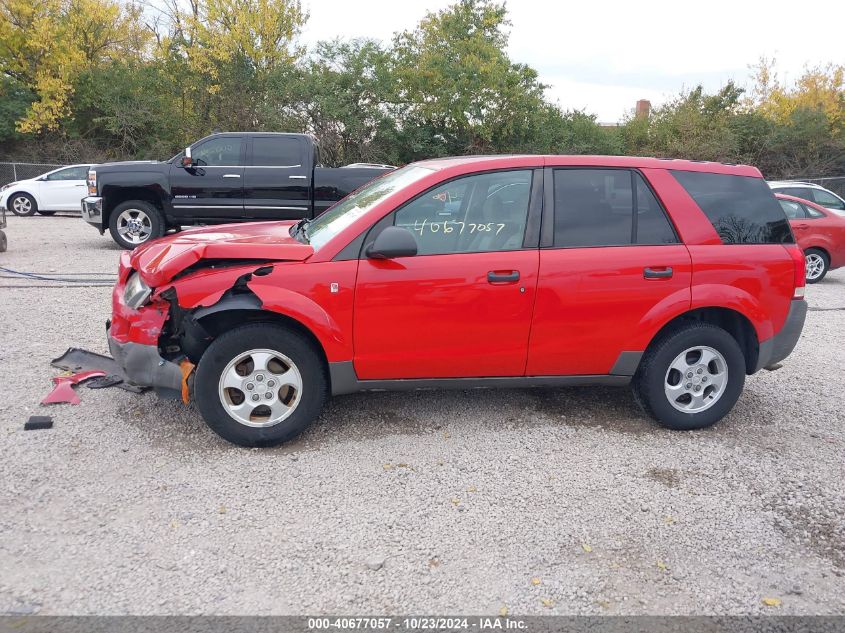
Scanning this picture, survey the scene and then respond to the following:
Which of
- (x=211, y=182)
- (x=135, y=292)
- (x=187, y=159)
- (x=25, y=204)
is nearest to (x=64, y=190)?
(x=25, y=204)

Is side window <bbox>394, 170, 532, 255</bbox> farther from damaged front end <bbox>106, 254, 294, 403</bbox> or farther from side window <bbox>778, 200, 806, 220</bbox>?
side window <bbox>778, 200, 806, 220</bbox>

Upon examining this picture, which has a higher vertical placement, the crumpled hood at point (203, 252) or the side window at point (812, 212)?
the side window at point (812, 212)

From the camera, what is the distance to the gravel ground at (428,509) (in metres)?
2.96

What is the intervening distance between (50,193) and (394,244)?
19051 mm

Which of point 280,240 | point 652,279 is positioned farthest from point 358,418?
point 652,279

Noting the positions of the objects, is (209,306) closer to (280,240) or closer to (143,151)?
(280,240)

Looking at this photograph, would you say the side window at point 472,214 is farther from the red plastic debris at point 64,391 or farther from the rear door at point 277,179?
the rear door at point 277,179

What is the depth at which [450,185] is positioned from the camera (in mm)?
4441

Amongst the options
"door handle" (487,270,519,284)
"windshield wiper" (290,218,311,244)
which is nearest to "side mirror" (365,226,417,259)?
"door handle" (487,270,519,284)

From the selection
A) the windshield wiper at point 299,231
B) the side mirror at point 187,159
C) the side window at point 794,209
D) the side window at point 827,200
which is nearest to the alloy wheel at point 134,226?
the side mirror at point 187,159

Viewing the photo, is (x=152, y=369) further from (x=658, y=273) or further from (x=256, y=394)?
(x=658, y=273)

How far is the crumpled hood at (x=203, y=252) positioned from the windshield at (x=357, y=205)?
0.18 metres

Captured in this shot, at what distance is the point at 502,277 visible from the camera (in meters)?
4.32

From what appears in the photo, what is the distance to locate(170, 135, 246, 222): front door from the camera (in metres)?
11.8
